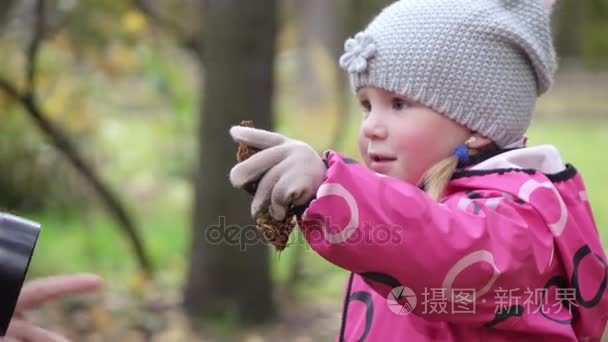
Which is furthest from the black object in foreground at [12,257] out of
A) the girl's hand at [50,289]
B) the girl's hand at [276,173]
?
the girl's hand at [276,173]

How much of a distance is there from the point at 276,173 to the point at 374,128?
44 cm

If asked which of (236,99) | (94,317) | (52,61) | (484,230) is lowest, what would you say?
(94,317)

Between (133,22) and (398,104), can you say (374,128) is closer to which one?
(398,104)

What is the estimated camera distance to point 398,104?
1.90 meters

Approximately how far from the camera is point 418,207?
4.99 ft

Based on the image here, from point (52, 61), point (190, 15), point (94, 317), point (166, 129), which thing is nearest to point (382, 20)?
point (94, 317)

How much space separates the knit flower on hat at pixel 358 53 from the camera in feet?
6.31

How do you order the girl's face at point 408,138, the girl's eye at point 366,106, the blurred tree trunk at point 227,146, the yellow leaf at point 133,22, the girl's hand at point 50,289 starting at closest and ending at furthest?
the girl's hand at point 50,289, the girl's face at point 408,138, the girl's eye at point 366,106, the blurred tree trunk at point 227,146, the yellow leaf at point 133,22

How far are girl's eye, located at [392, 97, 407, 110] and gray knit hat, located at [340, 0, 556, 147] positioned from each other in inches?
1.1

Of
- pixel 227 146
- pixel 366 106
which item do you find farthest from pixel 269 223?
pixel 227 146

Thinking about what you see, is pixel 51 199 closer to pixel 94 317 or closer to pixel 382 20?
pixel 94 317

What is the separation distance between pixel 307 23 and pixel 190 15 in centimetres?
102

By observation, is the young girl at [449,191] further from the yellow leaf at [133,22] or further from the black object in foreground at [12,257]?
the yellow leaf at [133,22]

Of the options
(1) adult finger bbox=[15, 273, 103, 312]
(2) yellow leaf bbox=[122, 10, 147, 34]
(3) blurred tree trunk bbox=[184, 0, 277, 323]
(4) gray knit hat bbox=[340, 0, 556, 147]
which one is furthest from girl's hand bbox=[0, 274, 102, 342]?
(2) yellow leaf bbox=[122, 10, 147, 34]
